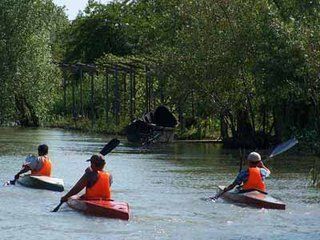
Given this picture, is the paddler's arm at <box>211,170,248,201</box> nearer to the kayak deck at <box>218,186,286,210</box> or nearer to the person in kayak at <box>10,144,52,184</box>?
the kayak deck at <box>218,186,286,210</box>

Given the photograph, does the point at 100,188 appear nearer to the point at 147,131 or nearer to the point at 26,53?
the point at 147,131

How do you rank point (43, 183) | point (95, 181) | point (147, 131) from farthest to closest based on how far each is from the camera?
point (147, 131)
point (43, 183)
point (95, 181)

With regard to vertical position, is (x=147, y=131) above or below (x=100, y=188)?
above

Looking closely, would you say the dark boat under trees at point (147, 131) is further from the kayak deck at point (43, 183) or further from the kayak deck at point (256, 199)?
the kayak deck at point (256, 199)

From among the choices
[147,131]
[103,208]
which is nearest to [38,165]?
[103,208]

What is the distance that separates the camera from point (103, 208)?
819 inches

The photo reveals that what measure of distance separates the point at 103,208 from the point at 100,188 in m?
0.62

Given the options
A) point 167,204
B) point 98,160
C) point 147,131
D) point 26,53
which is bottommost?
point 167,204

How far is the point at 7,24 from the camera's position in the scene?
63688mm

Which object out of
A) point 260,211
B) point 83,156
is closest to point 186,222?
point 260,211

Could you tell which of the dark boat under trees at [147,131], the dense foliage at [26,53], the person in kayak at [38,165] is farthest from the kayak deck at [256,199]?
the dense foliage at [26,53]

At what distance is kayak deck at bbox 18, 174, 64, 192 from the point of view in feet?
88.1

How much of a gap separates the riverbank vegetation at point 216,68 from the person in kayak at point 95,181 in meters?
5.26

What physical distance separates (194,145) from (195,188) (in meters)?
21.9
